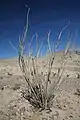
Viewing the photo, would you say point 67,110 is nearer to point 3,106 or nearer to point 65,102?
point 65,102

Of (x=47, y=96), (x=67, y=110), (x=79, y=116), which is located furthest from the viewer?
(x=47, y=96)

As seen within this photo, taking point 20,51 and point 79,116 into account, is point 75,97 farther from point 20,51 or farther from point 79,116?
point 20,51

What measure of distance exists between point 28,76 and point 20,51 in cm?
99

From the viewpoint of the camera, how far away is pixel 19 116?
318 inches

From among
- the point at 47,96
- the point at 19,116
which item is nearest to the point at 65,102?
the point at 47,96

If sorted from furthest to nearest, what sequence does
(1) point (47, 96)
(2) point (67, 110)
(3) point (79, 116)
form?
(1) point (47, 96) < (2) point (67, 110) < (3) point (79, 116)

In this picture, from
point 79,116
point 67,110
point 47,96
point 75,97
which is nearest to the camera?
point 79,116

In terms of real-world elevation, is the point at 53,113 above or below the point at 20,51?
below

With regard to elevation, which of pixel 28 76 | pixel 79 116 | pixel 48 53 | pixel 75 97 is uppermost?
pixel 48 53

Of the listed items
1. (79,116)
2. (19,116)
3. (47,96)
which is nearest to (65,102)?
(47,96)

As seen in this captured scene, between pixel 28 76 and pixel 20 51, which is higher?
pixel 20 51

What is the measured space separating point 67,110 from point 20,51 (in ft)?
8.27

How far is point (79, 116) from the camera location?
7.98 m

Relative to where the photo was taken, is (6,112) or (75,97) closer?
(6,112)
